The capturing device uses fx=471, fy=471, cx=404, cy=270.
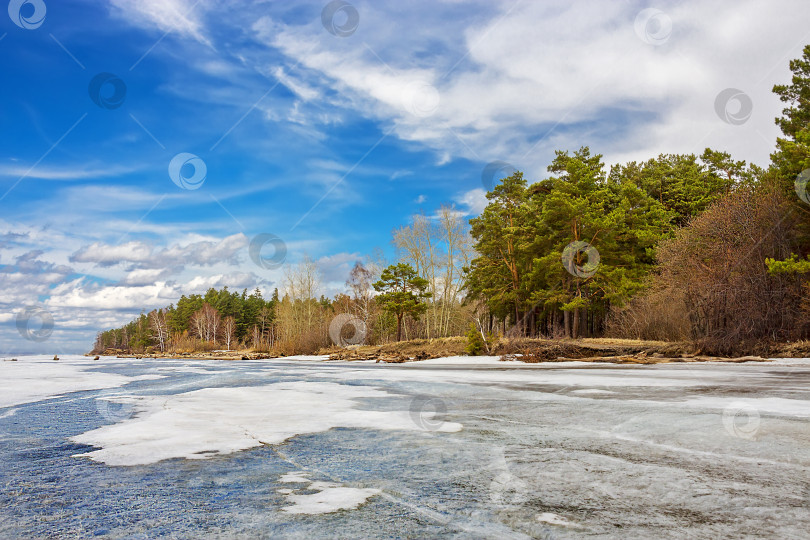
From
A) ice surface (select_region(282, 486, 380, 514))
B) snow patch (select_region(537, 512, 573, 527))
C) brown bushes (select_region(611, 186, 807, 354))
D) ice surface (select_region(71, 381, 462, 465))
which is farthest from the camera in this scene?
brown bushes (select_region(611, 186, 807, 354))

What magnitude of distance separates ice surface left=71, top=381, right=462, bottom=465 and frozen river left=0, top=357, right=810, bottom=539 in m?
0.03

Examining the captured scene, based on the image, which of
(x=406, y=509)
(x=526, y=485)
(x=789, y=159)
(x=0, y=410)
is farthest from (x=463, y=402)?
(x=789, y=159)

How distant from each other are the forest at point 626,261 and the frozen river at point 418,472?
12.7m

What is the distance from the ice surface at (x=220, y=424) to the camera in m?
3.23

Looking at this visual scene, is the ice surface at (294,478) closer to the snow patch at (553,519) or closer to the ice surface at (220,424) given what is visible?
the ice surface at (220,424)

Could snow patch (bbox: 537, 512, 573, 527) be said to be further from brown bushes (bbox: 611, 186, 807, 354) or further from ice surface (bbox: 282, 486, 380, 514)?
brown bushes (bbox: 611, 186, 807, 354)

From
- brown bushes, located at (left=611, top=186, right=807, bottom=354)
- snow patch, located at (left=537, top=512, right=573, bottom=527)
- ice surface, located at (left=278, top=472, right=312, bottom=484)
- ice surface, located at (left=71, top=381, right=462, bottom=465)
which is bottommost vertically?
ice surface, located at (left=71, top=381, right=462, bottom=465)

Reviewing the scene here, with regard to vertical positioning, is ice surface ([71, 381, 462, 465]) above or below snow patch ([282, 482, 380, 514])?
below

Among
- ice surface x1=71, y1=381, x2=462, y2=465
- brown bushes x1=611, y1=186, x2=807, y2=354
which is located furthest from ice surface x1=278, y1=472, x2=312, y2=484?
brown bushes x1=611, y1=186, x2=807, y2=354

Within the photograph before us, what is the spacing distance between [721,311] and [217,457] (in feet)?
53.7

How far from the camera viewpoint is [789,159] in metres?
17.9

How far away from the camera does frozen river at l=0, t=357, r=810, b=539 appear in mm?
1816

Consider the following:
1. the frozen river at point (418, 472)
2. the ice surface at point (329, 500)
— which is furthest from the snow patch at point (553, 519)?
the ice surface at point (329, 500)

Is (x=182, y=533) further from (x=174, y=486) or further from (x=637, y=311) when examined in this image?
(x=637, y=311)
